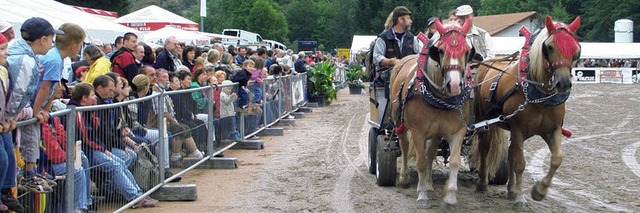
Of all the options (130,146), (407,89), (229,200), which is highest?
(407,89)

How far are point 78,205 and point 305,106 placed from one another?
19420mm

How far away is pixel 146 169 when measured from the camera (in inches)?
340

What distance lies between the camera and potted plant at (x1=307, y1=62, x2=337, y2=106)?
88.0ft

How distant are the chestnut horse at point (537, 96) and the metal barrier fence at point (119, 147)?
3547 mm

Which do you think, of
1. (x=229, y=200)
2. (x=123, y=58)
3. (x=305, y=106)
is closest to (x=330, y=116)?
(x=305, y=106)

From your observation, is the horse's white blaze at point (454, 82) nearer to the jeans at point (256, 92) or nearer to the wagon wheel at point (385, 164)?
the wagon wheel at point (385, 164)

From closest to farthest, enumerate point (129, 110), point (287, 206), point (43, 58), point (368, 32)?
1. point (43, 58)
2. point (129, 110)
3. point (287, 206)
4. point (368, 32)

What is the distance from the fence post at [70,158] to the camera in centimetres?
639

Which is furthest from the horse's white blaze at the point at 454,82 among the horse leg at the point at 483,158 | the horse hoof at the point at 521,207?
the horse leg at the point at 483,158

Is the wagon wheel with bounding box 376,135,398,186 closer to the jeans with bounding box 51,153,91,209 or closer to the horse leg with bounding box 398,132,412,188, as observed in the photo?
the horse leg with bounding box 398,132,412,188

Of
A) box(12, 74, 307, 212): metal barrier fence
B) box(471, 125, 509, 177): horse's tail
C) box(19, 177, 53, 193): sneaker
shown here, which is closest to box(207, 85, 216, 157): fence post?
box(12, 74, 307, 212): metal barrier fence

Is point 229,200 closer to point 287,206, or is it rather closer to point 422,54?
point 287,206

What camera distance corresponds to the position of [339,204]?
8812mm

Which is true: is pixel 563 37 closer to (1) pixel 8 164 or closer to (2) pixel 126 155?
(2) pixel 126 155
